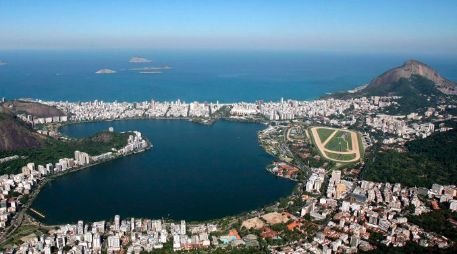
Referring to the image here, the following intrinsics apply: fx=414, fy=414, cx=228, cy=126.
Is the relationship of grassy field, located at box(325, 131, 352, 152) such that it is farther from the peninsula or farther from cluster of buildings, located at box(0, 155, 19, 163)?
cluster of buildings, located at box(0, 155, 19, 163)

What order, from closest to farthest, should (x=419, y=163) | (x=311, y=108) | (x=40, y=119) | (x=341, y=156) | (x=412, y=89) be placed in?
(x=419, y=163)
(x=341, y=156)
(x=40, y=119)
(x=311, y=108)
(x=412, y=89)

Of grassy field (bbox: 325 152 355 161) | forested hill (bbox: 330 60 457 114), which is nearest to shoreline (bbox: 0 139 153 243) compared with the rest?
grassy field (bbox: 325 152 355 161)

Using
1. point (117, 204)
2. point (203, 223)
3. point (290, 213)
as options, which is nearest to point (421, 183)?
point (290, 213)

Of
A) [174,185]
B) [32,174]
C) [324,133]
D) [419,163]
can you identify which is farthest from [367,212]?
[32,174]

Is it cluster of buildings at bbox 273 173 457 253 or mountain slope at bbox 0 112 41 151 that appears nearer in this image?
cluster of buildings at bbox 273 173 457 253

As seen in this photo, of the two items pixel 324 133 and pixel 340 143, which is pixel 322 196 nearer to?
pixel 340 143

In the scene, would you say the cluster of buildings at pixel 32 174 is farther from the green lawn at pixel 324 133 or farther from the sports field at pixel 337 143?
the green lawn at pixel 324 133

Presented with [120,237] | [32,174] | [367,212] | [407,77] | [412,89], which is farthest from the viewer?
[407,77]

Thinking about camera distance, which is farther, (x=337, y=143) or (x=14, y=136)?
(x=337, y=143)
